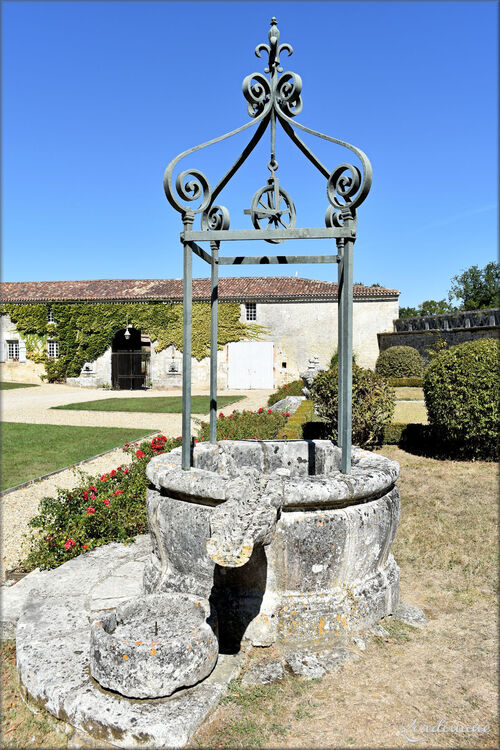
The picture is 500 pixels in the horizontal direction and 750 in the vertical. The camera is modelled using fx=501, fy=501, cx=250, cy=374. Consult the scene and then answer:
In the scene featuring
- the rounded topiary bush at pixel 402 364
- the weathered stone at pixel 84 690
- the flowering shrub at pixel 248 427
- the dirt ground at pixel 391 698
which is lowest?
the dirt ground at pixel 391 698

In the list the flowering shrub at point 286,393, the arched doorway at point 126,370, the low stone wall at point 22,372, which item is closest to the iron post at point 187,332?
the flowering shrub at point 286,393

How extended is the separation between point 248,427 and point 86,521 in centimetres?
394

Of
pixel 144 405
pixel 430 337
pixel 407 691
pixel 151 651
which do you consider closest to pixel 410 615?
pixel 407 691

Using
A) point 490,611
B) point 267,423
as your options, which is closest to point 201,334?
point 267,423

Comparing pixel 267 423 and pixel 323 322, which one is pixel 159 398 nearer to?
pixel 323 322

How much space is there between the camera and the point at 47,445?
9.07m

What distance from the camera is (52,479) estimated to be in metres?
6.64

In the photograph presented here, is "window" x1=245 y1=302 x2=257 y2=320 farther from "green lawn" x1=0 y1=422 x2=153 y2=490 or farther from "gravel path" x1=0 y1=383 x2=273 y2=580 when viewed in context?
"green lawn" x1=0 y1=422 x2=153 y2=490

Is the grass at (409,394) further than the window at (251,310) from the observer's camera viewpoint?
No

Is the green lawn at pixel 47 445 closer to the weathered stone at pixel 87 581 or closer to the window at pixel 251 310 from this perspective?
the weathered stone at pixel 87 581

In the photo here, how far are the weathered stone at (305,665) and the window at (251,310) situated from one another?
65.4ft

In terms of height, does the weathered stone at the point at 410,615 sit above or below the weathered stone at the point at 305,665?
below

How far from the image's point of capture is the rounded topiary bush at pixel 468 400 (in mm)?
7820

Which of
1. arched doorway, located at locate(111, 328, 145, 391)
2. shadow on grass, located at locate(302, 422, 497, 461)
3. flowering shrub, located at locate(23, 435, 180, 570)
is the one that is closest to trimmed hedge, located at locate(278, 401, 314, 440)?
shadow on grass, located at locate(302, 422, 497, 461)
